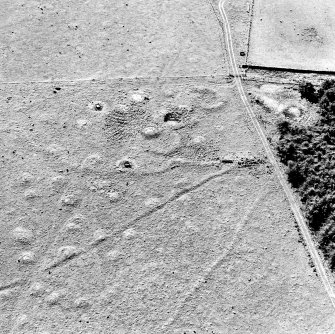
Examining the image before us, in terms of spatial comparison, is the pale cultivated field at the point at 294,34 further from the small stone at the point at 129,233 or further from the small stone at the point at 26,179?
the small stone at the point at 26,179

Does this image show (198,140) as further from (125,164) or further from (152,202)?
(152,202)

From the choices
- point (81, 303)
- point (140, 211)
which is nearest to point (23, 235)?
point (81, 303)

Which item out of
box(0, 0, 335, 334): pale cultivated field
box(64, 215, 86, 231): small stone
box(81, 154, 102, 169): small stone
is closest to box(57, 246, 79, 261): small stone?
box(0, 0, 335, 334): pale cultivated field

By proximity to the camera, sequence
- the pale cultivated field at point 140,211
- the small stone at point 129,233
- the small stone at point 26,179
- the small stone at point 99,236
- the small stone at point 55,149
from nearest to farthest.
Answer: the pale cultivated field at point 140,211, the small stone at point 99,236, the small stone at point 129,233, the small stone at point 26,179, the small stone at point 55,149

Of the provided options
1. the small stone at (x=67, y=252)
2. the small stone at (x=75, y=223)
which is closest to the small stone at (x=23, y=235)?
the small stone at (x=67, y=252)

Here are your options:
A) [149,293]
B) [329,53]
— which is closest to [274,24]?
[329,53]

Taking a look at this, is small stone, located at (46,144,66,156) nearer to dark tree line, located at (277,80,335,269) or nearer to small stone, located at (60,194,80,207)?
small stone, located at (60,194,80,207)
